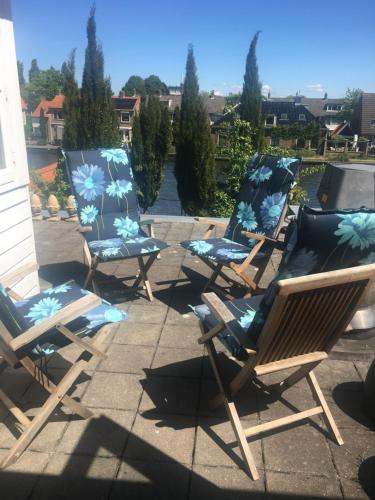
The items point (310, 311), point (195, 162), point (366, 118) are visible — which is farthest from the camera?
point (366, 118)

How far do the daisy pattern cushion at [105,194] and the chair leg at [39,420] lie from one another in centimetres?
171

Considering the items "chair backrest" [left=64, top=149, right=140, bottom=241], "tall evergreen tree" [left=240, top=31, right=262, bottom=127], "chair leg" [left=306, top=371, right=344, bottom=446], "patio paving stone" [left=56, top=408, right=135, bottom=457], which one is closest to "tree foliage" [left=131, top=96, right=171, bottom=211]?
"tall evergreen tree" [left=240, top=31, right=262, bottom=127]

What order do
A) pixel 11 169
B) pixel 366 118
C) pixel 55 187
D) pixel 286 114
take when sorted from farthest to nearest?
pixel 286 114
pixel 366 118
pixel 55 187
pixel 11 169

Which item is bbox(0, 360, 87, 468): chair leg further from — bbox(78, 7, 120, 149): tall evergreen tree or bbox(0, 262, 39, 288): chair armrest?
bbox(78, 7, 120, 149): tall evergreen tree

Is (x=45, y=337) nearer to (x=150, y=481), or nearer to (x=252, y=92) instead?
(x=150, y=481)

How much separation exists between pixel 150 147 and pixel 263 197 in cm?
899

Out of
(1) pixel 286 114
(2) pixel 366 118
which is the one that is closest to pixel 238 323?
(1) pixel 286 114

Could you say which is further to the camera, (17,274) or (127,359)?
(127,359)

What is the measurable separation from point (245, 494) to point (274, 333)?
0.77 m

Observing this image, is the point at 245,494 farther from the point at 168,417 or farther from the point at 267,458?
the point at 168,417

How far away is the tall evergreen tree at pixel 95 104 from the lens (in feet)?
30.6

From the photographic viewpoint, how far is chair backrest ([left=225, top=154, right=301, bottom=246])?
3.75 m

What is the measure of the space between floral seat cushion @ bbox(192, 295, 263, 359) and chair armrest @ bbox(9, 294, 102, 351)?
69 centimetres

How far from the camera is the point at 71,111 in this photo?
381 inches
